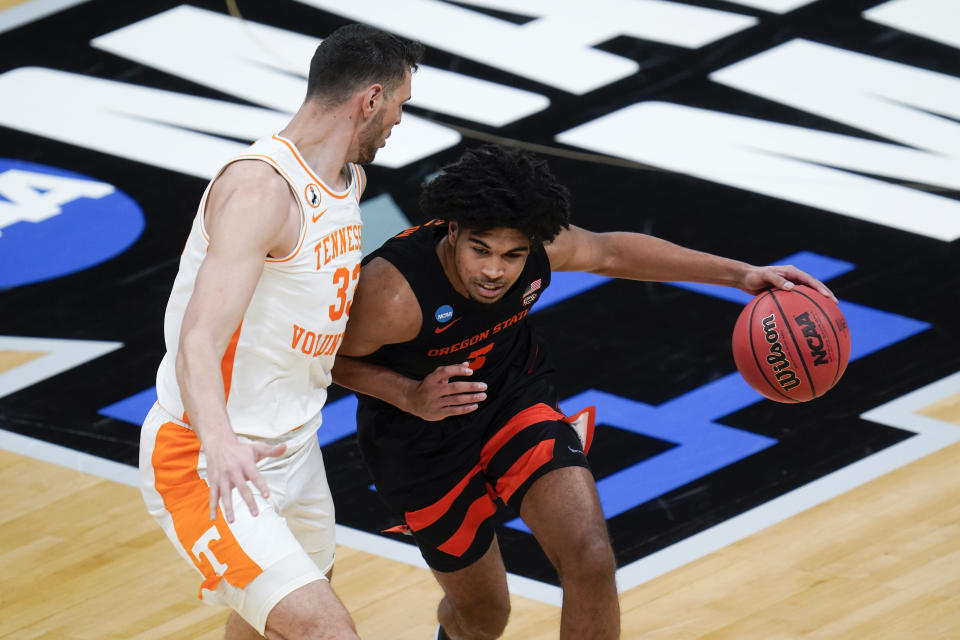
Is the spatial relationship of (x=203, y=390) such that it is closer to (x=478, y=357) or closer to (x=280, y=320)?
(x=280, y=320)

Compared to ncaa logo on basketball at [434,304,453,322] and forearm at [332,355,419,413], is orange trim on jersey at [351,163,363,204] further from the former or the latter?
forearm at [332,355,419,413]

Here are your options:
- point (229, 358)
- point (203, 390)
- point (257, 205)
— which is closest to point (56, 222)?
point (229, 358)

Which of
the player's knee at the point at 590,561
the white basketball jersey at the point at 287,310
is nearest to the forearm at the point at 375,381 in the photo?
the white basketball jersey at the point at 287,310

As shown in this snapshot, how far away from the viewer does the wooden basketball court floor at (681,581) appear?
549 cm

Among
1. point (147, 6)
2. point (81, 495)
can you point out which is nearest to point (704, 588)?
point (81, 495)

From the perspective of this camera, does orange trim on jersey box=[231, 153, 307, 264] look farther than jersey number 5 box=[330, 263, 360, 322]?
No

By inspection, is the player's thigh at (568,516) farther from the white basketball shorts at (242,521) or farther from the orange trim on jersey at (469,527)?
the white basketball shorts at (242,521)

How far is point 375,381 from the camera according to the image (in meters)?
4.73

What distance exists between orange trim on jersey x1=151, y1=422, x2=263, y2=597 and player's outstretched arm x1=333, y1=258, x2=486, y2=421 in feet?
1.93

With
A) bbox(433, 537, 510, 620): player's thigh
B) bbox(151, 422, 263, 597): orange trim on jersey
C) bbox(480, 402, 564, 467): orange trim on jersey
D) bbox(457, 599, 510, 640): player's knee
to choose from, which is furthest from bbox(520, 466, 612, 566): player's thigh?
bbox(151, 422, 263, 597): orange trim on jersey

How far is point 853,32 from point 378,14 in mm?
3343

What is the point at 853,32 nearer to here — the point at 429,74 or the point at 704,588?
the point at 429,74

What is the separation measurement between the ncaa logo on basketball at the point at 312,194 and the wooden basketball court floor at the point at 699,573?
2.07m

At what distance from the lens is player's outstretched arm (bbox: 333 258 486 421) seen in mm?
4582
